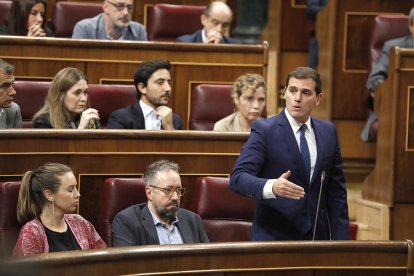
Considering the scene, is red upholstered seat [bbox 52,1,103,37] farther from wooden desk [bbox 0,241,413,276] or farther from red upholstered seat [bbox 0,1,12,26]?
wooden desk [bbox 0,241,413,276]

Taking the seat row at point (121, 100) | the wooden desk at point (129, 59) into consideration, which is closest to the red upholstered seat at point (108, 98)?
the seat row at point (121, 100)

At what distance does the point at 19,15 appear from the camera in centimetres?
200

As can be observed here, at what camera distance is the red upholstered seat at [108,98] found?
5.69ft

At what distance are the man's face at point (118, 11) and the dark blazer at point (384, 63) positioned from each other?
597 mm

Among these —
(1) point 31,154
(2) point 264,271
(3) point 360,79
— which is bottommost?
(2) point 264,271

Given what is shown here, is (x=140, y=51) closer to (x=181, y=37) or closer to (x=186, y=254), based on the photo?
(x=181, y=37)

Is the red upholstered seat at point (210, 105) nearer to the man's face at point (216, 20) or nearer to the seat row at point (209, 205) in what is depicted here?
the man's face at point (216, 20)

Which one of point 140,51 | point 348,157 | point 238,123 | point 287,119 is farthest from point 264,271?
point 348,157

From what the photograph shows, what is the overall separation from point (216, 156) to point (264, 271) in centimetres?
52

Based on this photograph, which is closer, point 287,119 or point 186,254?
point 186,254

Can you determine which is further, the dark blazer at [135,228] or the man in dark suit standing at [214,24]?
the man in dark suit standing at [214,24]

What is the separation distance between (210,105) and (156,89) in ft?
0.56

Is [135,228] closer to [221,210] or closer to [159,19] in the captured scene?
[221,210]

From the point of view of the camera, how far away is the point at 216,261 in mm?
967
